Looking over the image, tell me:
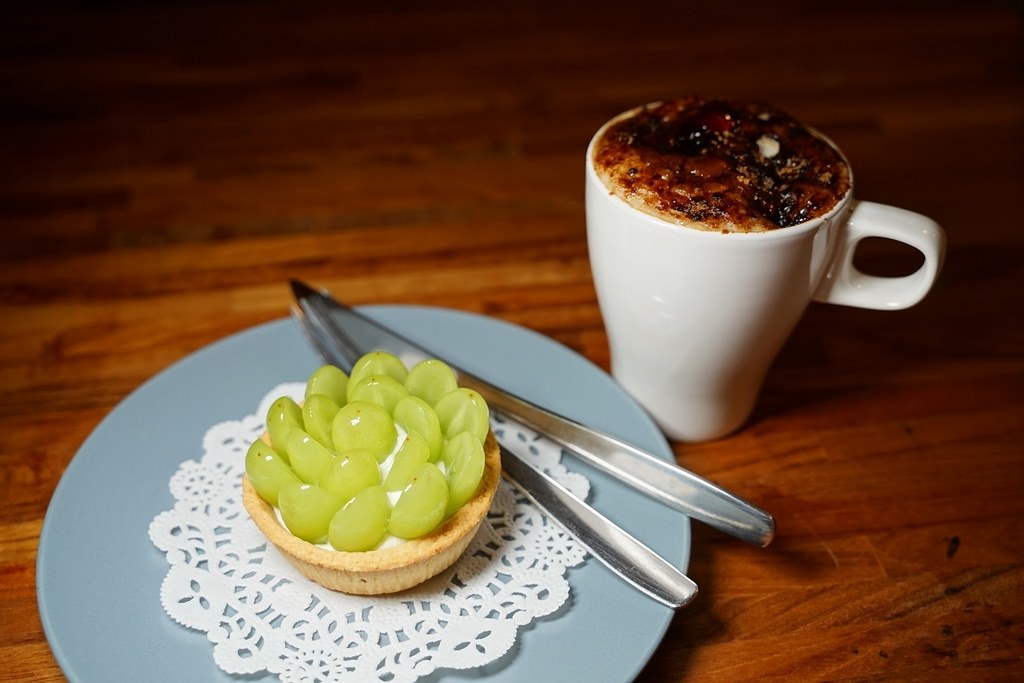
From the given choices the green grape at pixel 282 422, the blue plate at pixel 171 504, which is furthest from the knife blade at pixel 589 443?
the green grape at pixel 282 422

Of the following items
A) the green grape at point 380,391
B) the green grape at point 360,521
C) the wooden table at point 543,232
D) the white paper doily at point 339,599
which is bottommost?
the wooden table at point 543,232

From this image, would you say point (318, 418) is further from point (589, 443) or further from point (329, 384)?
point (589, 443)

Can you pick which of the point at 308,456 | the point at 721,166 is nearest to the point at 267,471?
the point at 308,456

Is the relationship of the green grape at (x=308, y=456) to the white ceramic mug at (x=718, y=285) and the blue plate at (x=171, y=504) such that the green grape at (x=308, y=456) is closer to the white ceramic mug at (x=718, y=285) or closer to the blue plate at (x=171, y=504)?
the blue plate at (x=171, y=504)

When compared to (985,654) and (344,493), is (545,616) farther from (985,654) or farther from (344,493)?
(985,654)

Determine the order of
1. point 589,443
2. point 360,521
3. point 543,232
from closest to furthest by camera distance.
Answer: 1. point 360,521
2. point 589,443
3. point 543,232

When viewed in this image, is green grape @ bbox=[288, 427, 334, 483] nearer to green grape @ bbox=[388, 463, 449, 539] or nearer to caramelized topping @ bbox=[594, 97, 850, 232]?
green grape @ bbox=[388, 463, 449, 539]
